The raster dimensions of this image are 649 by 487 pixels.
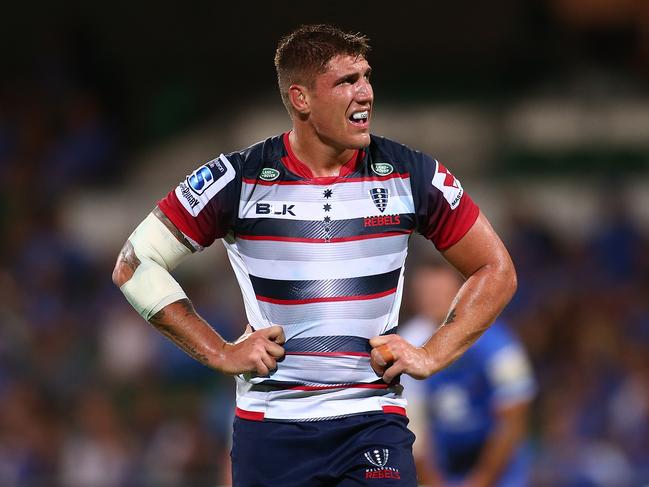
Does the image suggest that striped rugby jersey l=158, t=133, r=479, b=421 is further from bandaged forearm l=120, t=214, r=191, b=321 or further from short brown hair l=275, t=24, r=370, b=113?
short brown hair l=275, t=24, r=370, b=113

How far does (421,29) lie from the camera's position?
12953 mm

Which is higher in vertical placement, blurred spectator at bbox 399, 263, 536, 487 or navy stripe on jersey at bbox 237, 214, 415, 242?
navy stripe on jersey at bbox 237, 214, 415, 242

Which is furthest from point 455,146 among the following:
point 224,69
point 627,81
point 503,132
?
point 224,69

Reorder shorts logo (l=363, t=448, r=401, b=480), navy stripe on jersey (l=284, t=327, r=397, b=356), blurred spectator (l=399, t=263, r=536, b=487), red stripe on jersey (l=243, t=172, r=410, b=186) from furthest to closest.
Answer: blurred spectator (l=399, t=263, r=536, b=487), red stripe on jersey (l=243, t=172, r=410, b=186), navy stripe on jersey (l=284, t=327, r=397, b=356), shorts logo (l=363, t=448, r=401, b=480)

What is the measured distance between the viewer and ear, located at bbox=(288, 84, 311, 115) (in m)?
3.83

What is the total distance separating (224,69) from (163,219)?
30.8 feet

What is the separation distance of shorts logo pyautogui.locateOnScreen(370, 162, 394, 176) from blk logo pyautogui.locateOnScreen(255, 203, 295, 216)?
30 cm

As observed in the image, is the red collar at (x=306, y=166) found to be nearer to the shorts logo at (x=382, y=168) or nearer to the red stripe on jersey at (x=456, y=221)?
the shorts logo at (x=382, y=168)

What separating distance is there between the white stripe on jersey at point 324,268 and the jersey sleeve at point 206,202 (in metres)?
0.19

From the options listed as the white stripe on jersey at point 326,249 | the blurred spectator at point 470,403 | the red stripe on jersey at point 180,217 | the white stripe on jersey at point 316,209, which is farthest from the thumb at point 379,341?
the blurred spectator at point 470,403

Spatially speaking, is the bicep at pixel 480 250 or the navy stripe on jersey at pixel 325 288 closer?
the navy stripe on jersey at pixel 325 288

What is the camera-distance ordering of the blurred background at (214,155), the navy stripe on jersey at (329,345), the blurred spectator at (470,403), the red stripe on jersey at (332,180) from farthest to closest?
the blurred background at (214,155) < the blurred spectator at (470,403) < the red stripe on jersey at (332,180) < the navy stripe on jersey at (329,345)

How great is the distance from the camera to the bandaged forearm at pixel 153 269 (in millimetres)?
3721

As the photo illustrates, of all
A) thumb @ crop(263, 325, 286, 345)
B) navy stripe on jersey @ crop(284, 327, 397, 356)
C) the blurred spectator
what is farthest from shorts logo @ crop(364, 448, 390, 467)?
the blurred spectator
